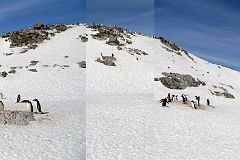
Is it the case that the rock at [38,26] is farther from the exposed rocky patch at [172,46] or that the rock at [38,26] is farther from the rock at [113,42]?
the exposed rocky patch at [172,46]

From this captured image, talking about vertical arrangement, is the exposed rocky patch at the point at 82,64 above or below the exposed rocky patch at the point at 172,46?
below

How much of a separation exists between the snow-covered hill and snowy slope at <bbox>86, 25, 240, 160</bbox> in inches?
2.8

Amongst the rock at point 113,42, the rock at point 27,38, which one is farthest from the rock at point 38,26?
the rock at point 113,42

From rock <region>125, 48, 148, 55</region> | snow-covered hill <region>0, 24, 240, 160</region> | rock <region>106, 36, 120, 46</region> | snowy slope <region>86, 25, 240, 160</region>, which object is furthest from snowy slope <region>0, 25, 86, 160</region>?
rock <region>125, 48, 148, 55</region>

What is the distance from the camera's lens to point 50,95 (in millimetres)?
44188

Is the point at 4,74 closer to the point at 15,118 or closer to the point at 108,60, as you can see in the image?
the point at 108,60

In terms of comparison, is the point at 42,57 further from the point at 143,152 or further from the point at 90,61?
the point at 143,152

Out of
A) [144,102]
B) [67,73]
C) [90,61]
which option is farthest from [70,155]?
[90,61]

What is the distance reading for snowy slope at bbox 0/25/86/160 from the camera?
2066 cm

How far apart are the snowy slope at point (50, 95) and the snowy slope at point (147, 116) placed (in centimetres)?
130

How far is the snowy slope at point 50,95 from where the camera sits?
20.7m

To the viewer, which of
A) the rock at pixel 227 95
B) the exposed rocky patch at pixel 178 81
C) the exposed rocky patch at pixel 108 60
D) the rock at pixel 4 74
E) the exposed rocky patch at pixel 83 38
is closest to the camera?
the rock at pixel 4 74

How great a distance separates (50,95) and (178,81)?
21.6 metres

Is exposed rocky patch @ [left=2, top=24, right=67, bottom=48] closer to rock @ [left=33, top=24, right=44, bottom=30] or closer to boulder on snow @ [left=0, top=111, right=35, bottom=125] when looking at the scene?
rock @ [left=33, top=24, right=44, bottom=30]
